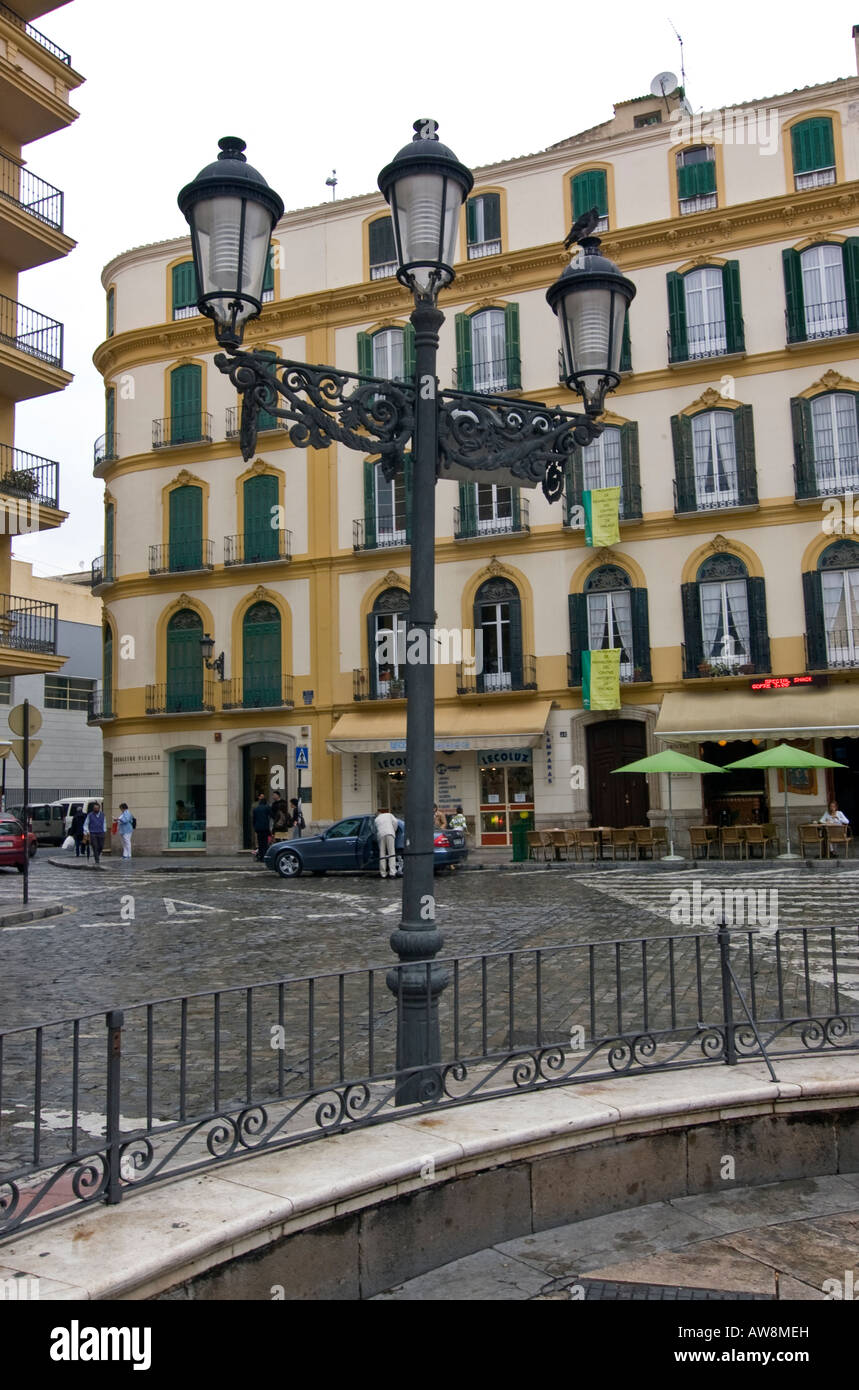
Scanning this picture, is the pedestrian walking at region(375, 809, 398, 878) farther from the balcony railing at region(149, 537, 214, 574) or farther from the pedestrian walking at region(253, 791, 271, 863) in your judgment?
the balcony railing at region(149, 537, 214, 574)

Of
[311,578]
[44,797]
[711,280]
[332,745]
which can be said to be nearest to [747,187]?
[711,280]

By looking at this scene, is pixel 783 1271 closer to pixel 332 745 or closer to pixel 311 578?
pixel 332 745

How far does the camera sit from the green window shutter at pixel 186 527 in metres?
32.1

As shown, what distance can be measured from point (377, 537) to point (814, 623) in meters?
11.6

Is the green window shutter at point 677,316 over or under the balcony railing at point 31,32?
under

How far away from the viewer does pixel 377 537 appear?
30172mm

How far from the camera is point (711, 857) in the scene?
24766 mm

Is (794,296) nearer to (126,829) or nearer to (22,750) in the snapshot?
(22,750)

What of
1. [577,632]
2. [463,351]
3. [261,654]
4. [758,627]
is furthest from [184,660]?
[758,627]

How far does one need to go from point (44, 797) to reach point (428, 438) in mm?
45105

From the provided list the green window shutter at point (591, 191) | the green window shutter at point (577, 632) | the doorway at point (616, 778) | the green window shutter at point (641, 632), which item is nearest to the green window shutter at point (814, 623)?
the green window shutter at point (641, 632)

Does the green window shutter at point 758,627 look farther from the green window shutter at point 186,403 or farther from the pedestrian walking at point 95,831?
the pedestrian walking at point 95,831

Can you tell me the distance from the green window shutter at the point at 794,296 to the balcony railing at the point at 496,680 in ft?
32.9
